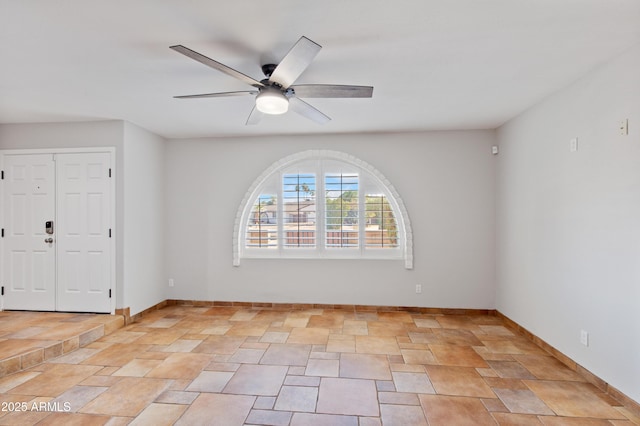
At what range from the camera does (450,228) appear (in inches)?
185

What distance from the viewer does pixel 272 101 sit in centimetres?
245

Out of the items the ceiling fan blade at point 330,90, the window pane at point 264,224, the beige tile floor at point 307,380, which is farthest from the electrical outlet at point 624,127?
the window pane at point 264,224

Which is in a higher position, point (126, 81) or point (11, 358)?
point (126, 81)

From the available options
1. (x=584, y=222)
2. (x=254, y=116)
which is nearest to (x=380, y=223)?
(x=584, y=222)

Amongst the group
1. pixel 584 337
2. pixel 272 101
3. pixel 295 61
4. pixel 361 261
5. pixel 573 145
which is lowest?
pixel 584 337

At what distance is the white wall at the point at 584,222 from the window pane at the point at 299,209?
8.47 ft

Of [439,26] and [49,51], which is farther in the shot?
[49,51]

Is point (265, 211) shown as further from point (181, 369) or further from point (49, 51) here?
point (49, 51)

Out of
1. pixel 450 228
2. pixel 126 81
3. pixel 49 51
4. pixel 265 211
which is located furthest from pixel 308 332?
pixel 49 51

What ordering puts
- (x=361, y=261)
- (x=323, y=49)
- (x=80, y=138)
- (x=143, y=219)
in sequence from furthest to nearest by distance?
(x=361, y=261) → (x=143, y=219) → (x=80, y=138) → (x=323, y=49)

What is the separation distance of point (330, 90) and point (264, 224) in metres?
2.93

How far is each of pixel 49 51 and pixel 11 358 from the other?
255 centimetres

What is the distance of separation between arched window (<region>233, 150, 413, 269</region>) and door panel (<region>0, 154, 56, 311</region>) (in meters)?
2.29

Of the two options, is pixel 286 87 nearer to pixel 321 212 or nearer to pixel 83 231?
pixel 321 212
